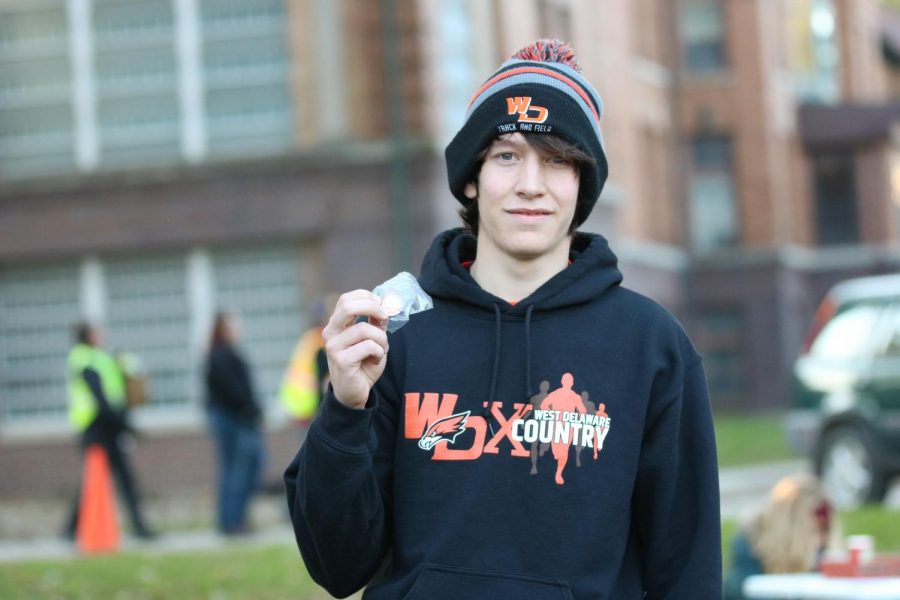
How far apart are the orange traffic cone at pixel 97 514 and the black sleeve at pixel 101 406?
1.02ft

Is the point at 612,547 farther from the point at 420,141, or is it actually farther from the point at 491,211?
the point at 420,141

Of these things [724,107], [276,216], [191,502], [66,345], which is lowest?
[191,502]

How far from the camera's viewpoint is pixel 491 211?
3408mm

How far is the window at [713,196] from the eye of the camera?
1566 inches

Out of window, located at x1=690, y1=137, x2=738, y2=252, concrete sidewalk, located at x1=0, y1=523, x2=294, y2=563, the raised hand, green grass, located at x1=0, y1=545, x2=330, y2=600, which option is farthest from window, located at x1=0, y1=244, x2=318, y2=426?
window, located at x1=690, y1=137, x2=738, y2=252

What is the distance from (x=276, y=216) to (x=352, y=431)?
61.4 ft

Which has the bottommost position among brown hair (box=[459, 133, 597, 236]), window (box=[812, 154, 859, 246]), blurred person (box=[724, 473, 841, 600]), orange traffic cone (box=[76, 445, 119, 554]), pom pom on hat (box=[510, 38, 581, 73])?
orange traffic cone (box=[76, 445, 119, 554])

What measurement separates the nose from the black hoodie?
17 centimetres

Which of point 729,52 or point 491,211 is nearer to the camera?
point 491,211

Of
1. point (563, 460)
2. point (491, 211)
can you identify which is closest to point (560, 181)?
point (491, 211)

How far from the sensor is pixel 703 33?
40688mm

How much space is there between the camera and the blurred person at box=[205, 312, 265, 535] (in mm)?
14367

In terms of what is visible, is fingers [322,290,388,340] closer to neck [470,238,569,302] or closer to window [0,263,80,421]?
neck [470,238,569,302]

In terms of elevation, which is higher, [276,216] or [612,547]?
[276,216]
